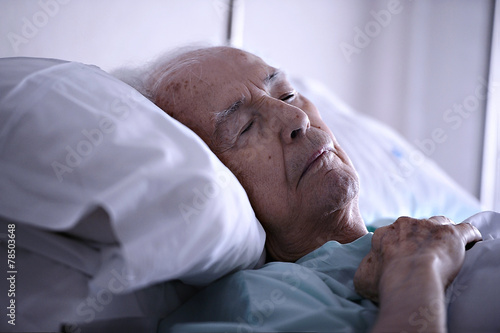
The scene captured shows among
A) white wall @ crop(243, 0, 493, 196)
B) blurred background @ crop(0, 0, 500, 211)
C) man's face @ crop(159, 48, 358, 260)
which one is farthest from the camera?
white wall @ crop(243, 0, 493, 196)

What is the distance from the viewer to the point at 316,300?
713 mm

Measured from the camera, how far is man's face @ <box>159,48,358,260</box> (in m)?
0.93

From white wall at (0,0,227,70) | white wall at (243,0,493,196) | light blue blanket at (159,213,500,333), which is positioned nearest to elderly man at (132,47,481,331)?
light blue blanket at (159,213,500,333)

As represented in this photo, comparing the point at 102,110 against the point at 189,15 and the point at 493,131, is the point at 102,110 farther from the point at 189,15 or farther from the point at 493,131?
the point at 493,131

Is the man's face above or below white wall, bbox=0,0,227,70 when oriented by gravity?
below

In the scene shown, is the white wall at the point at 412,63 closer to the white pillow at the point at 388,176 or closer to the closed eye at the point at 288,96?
the white pillow at the point at 388,176

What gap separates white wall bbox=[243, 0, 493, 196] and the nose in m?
1.13

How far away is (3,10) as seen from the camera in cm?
103

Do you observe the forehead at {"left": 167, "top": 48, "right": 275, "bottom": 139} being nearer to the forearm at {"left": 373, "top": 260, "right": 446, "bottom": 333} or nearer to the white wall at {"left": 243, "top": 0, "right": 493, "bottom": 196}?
the forearm at {"left": 373, "top": 260, "right": 446, "bottom": 333}

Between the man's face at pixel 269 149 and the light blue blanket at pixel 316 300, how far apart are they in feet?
0.41

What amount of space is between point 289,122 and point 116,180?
0.44 metres

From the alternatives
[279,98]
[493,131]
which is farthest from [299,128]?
[493,131]

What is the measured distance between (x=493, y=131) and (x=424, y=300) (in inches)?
82.0

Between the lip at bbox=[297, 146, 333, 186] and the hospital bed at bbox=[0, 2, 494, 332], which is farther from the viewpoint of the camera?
the lip at bbox=[297, 146, 333, 186]
